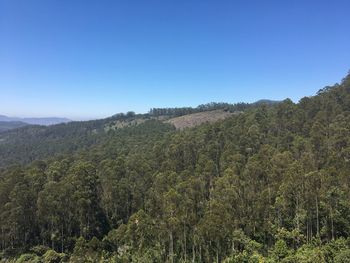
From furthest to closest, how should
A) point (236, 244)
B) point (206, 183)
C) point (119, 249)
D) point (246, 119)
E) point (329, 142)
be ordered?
1. point (246, 119)
2. point (329, 142)
3. point (206, 183)
4. point (119, 249)
5. point (236, 244)

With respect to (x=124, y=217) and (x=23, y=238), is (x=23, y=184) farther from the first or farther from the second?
(x=124, y=217)

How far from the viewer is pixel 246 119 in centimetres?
10350

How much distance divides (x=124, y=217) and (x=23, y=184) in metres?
19.8

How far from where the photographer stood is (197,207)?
164 feet

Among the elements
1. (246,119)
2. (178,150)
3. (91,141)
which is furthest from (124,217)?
(91,141)

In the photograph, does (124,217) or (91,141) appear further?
(91,141)

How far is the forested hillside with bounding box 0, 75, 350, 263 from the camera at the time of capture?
3972cm

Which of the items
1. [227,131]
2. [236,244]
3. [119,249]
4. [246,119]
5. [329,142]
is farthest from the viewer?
[246,119]

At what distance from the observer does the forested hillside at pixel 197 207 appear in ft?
130

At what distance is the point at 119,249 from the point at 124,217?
19070 millimetres

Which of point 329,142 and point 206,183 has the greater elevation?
point 329,142

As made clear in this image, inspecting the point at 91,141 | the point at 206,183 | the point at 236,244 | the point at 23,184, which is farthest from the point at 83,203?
the point at 91,141

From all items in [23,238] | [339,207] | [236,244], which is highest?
[339,207]

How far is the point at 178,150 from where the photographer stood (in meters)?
83.6
